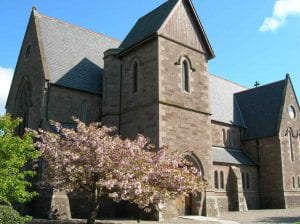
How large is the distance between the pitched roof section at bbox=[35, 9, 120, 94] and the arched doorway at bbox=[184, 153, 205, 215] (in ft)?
28.7

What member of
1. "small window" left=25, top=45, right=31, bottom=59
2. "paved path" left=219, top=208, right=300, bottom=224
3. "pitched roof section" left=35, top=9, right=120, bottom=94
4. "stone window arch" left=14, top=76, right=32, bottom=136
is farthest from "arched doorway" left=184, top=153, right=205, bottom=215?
"small window" left=25, top=45, right=31, bottom=59

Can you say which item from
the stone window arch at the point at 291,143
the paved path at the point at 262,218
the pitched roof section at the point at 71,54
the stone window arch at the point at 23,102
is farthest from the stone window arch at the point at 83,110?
the stone window arch at the point at 291,143

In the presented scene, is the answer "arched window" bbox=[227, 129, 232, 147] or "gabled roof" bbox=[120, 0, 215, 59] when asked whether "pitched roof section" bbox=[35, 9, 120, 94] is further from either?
"arched window" bbox=[227, 129, 232, 147]

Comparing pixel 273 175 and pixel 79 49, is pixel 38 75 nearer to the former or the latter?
pixel 79 49

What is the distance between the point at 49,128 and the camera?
76.3 feet

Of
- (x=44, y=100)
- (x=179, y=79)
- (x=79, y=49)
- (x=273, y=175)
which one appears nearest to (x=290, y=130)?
(x=273, y=175)

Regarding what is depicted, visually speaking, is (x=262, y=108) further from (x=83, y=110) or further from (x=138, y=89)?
(x=83, y=110)

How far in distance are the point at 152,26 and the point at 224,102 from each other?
1749 centimetres

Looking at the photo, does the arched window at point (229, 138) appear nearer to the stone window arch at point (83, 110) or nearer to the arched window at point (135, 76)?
the arched window at point (135, 76)

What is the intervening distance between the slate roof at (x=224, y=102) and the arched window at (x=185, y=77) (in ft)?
38.6

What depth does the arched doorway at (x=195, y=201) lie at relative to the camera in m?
23.8

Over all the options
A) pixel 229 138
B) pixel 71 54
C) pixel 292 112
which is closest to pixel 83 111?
pixel 71 54

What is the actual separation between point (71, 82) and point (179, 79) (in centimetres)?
782

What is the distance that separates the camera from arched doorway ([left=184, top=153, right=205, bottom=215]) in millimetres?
23766
